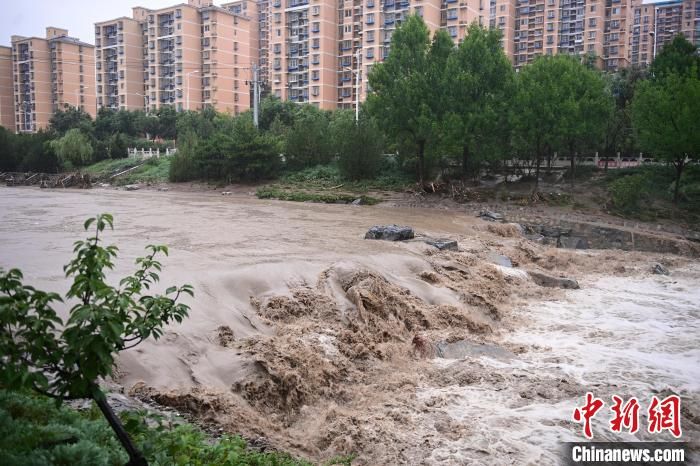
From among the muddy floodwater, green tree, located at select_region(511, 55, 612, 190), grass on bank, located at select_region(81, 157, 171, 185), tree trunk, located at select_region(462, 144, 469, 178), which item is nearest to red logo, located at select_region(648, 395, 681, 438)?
the muddy floodwater

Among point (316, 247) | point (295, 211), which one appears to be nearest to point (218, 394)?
point (316, 247)

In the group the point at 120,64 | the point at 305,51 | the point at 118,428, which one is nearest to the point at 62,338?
the point at 118,428

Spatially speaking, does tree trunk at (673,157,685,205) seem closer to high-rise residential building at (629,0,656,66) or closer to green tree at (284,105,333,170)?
green tree at (284,105,333,170)

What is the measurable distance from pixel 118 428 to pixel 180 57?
77615 mm

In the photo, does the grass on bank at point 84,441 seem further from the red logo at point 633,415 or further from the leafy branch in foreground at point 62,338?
the red logo at point 633,415

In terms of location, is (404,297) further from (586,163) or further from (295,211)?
(586,163)

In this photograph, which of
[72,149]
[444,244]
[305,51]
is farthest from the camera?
[305,51]

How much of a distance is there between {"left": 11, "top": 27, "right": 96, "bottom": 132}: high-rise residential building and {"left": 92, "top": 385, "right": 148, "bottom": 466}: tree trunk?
292 feet

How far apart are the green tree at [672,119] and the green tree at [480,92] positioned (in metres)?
6.22

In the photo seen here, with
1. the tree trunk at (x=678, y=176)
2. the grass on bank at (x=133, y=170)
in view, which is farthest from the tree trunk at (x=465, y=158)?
the grass on bank at (x=133, y=170)

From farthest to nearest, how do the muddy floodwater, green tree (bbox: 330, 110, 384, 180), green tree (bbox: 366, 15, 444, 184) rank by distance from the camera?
green tree (bbox: 330, 110, 384, 180) → green tree (bbox: 366, 15, 444, 184) → the muddy floodwater

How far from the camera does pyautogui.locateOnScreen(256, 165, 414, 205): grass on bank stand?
3134cm

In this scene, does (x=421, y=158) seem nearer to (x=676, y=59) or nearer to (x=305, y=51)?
(x=676, y=59)

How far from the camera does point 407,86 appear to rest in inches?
1151
